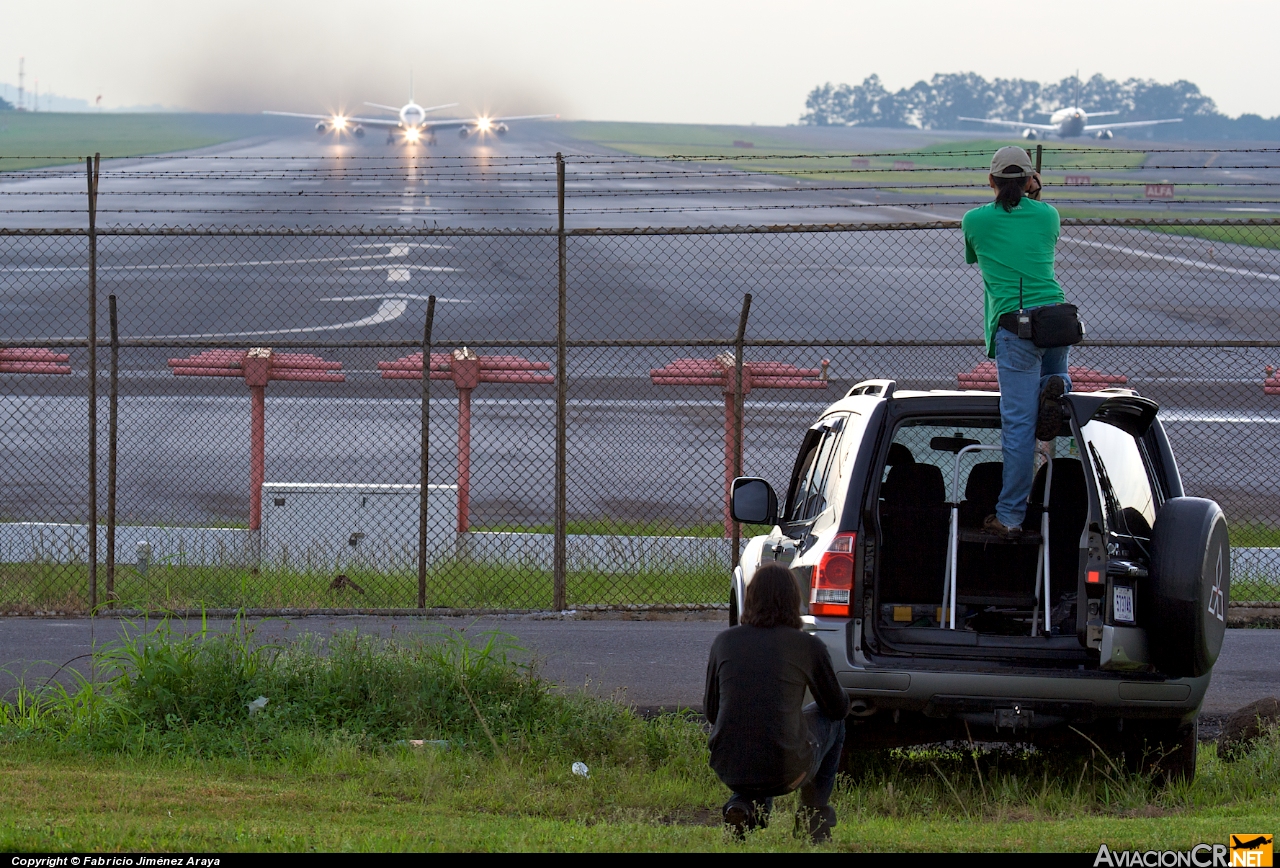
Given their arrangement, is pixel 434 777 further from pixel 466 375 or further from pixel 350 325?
pixel 350 325

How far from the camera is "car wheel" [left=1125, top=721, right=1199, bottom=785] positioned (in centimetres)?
529

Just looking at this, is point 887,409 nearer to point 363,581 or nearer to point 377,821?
point 377,821

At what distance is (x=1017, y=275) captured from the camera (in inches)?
238

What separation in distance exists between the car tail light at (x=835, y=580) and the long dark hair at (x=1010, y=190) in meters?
1.93

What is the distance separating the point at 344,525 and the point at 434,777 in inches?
197

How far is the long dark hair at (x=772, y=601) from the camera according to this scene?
4422 mm

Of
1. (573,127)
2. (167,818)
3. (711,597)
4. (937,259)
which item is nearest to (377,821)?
(167,818)

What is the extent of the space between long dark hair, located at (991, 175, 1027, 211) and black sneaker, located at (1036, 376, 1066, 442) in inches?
37.8

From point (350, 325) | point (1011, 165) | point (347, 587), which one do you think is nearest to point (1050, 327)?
point (1011, 165)

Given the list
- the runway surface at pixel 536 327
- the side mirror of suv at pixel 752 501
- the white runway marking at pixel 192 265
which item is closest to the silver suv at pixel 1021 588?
the side mirror of suv at pixel 752 501

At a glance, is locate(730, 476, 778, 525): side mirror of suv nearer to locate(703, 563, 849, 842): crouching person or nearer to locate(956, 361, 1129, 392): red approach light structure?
locate(703, 563, 849, 842): crouching person

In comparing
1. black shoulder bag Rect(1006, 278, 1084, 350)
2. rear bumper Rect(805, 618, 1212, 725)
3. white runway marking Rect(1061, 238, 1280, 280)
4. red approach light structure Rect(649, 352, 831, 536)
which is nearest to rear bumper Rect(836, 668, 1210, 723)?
rear bumper Rect(805, 618, 1212, 725)

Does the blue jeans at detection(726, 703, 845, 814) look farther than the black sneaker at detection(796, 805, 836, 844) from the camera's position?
Yes

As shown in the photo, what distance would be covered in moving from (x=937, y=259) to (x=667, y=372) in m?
23.5
